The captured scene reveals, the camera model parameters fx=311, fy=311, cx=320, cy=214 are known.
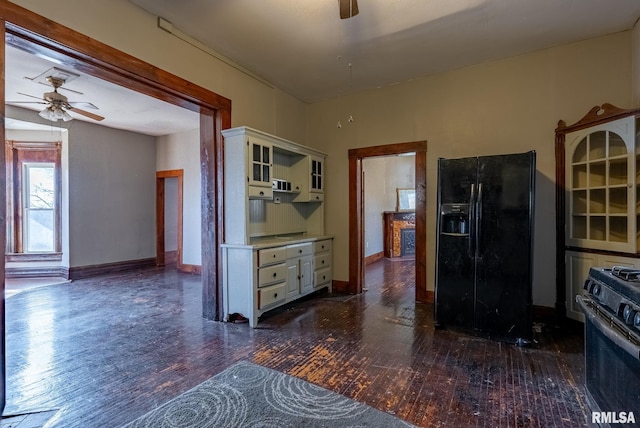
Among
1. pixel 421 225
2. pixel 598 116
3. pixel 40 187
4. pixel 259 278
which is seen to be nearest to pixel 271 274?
pixel 259 278

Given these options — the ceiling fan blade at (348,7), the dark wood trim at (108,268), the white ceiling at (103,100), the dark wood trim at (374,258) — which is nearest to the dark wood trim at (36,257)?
the dark wood trim at (108,268)

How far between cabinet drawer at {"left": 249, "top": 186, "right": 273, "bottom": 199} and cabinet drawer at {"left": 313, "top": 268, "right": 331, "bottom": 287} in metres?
1.37

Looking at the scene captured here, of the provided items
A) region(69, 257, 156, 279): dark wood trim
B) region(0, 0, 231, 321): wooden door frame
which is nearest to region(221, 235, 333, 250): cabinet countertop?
region(0, 0, 231, 321): wooden door frame

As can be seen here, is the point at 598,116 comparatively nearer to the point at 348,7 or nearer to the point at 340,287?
the point at 348,7

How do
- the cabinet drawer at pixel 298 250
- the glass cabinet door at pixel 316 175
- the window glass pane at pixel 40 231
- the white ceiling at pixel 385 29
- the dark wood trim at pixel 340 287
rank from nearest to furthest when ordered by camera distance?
the white ceiling at pixel 385 29 < the cabinet drawer at pixel 298 250 < the glass cabinet door at pixel 316 175 < the dark wood trim at pixel 340 287 < the window glass pane at pixel 40 231

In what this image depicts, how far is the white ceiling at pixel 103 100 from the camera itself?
12.2ft

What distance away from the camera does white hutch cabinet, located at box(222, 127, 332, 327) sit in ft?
11.2

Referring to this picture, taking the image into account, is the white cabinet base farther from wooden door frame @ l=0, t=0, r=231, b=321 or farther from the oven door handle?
the oven door handle

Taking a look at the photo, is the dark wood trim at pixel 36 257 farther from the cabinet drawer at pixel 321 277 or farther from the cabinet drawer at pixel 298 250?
the cabinet drawer at pixel 321 277

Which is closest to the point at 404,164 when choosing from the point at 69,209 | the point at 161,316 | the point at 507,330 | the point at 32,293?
the point at 507,330

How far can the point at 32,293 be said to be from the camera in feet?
15.4

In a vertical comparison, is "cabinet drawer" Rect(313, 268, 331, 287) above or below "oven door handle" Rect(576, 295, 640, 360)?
below

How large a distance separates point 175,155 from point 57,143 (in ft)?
6.60

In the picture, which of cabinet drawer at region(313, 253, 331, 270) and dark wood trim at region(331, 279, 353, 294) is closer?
cabinet drawer at region(313, 253, 331, 270)
